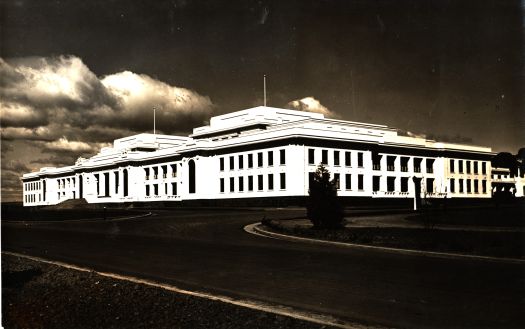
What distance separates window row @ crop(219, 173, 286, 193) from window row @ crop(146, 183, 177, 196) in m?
11.8

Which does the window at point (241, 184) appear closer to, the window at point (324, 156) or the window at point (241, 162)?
the window at point (241, 162)

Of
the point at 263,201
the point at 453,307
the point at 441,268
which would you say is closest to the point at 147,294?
the point at 453,307

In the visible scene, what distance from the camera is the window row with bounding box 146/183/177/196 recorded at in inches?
3178

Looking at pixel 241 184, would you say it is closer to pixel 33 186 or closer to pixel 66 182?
pixel 66 182

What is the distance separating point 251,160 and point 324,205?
145 feet

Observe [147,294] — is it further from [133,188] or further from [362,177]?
[133,188]

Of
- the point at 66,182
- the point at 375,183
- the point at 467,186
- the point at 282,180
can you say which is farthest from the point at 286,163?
the point at 66,182

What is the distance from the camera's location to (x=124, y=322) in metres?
7.30

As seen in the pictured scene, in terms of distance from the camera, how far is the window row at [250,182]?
202ft

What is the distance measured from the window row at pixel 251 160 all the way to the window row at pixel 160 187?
1207 cm

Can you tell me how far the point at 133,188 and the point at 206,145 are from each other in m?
21.8

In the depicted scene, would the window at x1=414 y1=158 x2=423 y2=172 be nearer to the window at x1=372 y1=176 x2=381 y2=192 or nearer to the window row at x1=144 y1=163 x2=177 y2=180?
the window at x1=372 y1=176 x2=381 y2=192

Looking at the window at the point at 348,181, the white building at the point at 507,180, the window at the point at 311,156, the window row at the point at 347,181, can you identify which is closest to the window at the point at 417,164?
the window row at the point at 347,181

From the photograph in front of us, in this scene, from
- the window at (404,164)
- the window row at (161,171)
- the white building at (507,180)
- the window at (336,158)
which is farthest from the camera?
the white building at (507,180)
